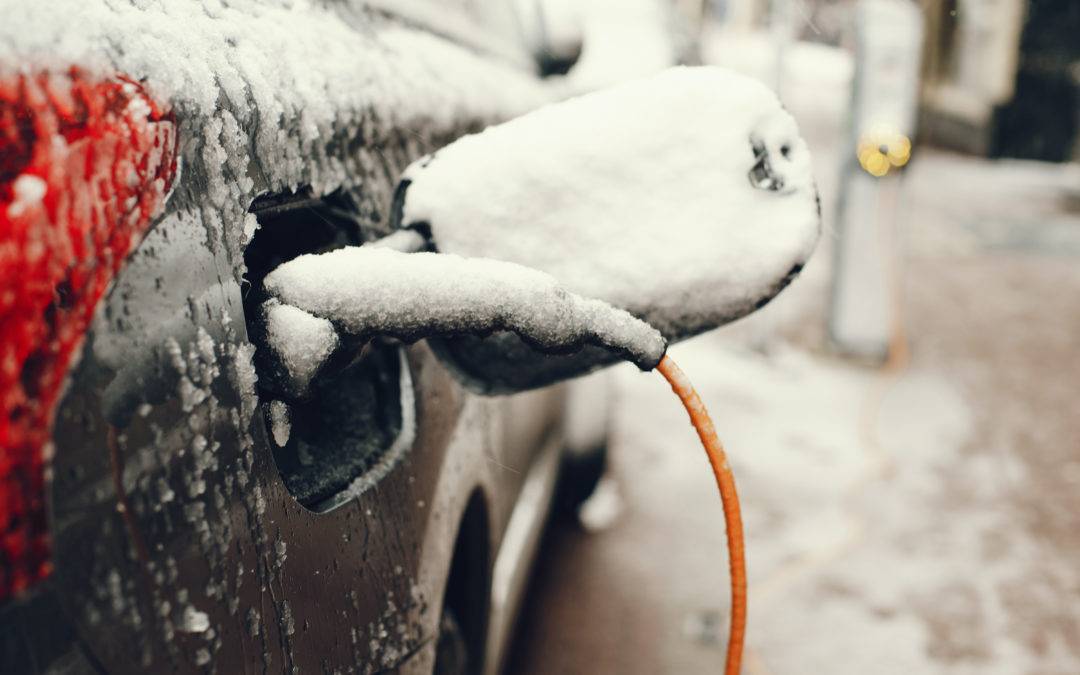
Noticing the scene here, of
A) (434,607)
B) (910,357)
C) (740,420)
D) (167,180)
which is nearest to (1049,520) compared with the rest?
(740,420)

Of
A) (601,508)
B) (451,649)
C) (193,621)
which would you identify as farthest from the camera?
(601,508)

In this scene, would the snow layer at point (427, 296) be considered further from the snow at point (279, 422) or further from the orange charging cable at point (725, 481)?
the orange charging cable at point (725, 481)

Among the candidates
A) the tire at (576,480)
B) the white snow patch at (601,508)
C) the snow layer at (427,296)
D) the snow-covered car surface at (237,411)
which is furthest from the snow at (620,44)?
the snow layer at (427,296)

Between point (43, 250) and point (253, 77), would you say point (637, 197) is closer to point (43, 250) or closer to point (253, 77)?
point (253, 77)

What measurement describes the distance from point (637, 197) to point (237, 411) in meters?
0.51

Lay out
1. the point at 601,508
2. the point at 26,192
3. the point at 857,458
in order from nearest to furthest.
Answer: the point at 26,192 < the point at 601,508 < the point at 857,458

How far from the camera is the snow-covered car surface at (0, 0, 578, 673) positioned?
65 centimetres

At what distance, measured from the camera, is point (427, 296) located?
35.0 inches

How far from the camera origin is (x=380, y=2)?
4.59ft

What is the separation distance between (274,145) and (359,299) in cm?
17

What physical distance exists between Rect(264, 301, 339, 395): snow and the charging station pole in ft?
15.7

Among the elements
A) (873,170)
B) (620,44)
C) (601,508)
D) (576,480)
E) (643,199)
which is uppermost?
(643,199)

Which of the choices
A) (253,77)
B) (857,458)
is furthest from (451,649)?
(857,458)

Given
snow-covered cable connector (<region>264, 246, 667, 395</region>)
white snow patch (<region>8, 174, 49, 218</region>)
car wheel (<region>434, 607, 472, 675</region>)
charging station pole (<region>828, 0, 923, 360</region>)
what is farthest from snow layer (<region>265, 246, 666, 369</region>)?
charging station pole (<region>828, 0, 923, 360</region>)
